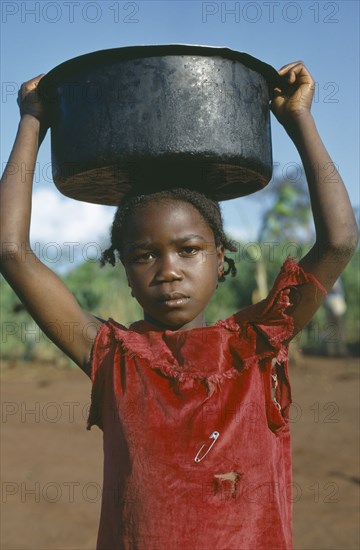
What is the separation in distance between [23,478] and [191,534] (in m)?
4.22

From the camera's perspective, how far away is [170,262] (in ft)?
6.61

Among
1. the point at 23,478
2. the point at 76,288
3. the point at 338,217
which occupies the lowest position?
the point at 23,478

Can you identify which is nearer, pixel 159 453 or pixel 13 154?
pixel 159 453

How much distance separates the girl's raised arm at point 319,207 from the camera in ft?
6.62

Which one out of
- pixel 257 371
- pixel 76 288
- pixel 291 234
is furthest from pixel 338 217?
pixel 291 234

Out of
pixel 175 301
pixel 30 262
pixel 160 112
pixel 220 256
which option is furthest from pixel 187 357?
pixel 160 112

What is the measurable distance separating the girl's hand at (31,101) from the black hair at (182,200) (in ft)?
1.22

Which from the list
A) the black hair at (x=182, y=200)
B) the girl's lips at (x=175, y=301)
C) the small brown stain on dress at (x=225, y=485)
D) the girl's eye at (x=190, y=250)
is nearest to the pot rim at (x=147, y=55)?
the black hair at (x=182, y=200)

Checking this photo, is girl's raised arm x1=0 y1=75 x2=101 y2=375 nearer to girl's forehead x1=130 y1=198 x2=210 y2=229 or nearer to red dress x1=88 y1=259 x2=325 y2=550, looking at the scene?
red dress x1=88 y1=259 x2=325 y2=550

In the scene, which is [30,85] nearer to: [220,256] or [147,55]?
[147,55]

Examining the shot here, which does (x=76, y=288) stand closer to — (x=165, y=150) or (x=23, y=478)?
(x=23, y=478)

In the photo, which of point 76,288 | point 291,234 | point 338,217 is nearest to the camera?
point 338,217

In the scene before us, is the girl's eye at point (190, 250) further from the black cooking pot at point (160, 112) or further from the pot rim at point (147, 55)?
the pot rim at point (147, 55)

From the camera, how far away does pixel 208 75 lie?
1.94 m
